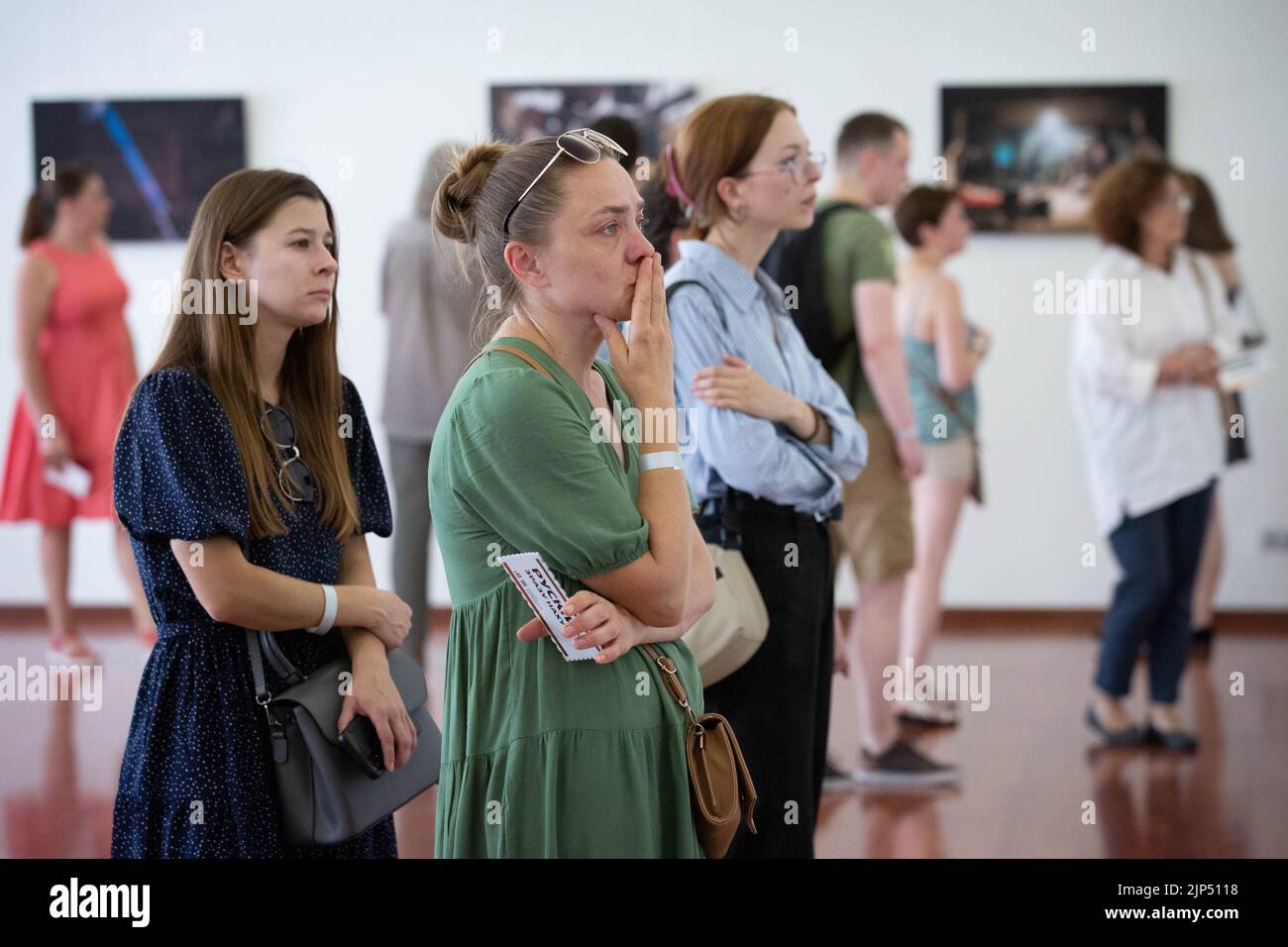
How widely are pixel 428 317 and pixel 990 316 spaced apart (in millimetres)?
2806

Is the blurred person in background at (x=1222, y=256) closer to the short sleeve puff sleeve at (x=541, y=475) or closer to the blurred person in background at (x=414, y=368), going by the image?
the blurred person in background at (x=414, y=368)

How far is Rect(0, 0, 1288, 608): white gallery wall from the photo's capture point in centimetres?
559

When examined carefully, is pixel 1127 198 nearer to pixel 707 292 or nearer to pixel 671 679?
pixel 707 292

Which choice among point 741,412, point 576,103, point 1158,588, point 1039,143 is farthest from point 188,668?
point 1039,143

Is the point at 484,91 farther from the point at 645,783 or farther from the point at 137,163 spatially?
the point at 645,783

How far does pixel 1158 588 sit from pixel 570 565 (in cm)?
279

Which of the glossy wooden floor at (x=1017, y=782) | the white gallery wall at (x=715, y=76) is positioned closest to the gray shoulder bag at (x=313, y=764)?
the glossy wooden floor at (x=1017, y=782)

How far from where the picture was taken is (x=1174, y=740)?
3932 millimetres

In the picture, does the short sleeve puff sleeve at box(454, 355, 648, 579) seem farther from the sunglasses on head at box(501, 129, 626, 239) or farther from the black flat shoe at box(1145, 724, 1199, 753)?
the black flat shoe at box(1145, 724, 1199, 753)

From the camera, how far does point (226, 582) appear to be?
5.61 ft

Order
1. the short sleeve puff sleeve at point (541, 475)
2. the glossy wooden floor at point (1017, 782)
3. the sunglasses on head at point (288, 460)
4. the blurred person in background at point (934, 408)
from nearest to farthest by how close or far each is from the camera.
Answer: the short sleeve puff sleeve at point (541, 475), the sunglasses on head at point (288, 460), the glossy wooden floor at point (1017, 782), the blurred person in background at point (934, 408)

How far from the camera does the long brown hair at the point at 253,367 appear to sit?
1.77 meters

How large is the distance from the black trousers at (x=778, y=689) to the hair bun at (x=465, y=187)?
725 mm
